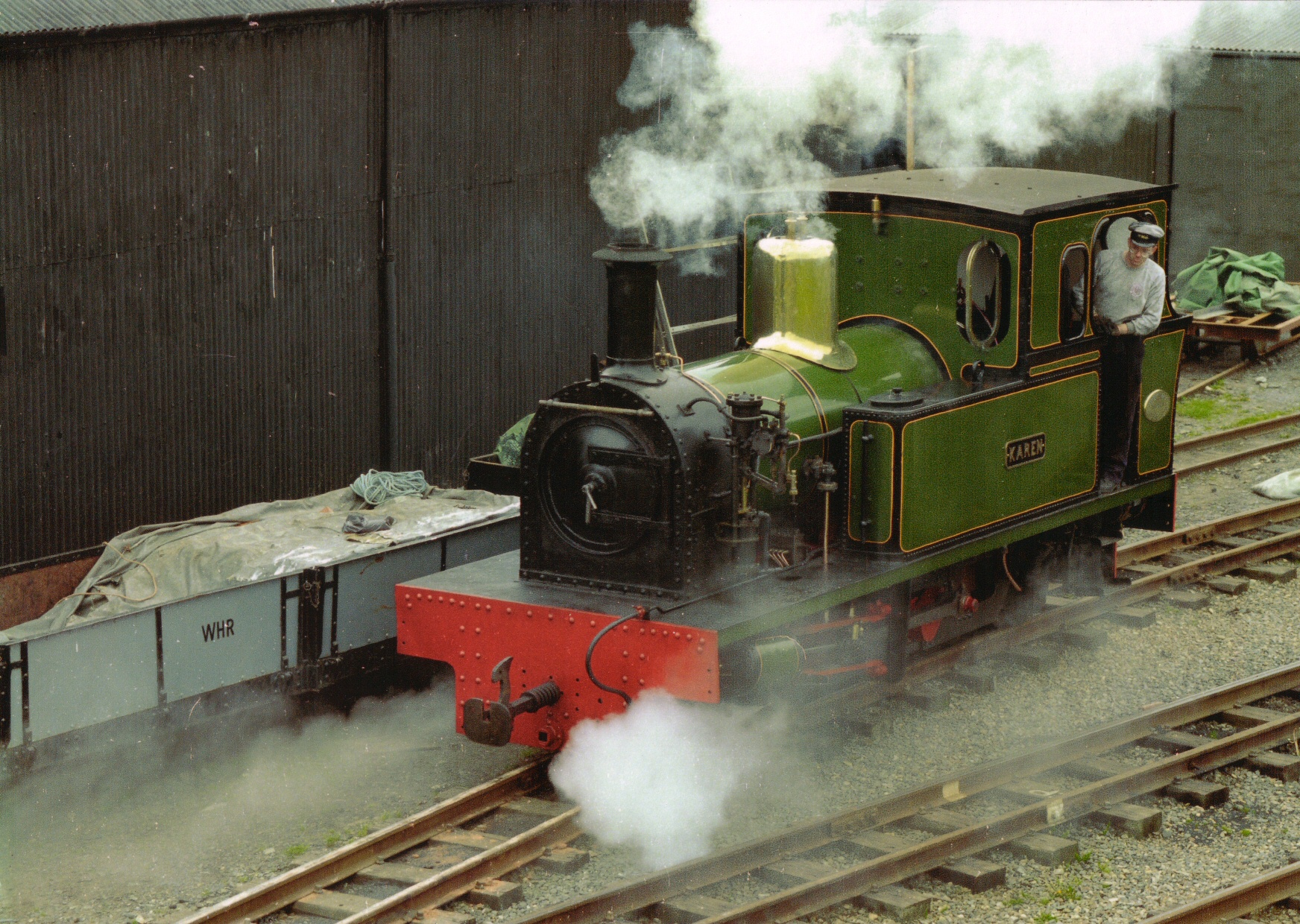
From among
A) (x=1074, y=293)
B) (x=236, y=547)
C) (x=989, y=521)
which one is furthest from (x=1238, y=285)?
(x=236, y=547)

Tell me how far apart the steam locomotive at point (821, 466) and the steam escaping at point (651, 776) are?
14cm

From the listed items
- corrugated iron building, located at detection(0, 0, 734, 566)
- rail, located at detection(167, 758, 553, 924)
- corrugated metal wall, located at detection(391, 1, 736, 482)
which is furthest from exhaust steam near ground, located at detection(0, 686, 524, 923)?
corrugated metal wall, located at detection(391, 1, 736, 482)

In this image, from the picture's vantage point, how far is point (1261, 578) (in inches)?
400

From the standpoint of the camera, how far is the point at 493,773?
24.4 ft

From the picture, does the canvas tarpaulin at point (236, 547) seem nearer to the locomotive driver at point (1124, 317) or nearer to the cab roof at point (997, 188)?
the cab roof at point (997, 188)

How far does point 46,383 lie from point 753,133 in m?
5.10

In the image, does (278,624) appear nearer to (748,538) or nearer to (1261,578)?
(748,538)

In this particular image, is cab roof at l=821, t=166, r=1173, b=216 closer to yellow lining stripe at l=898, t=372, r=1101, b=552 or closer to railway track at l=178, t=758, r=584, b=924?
yellow lining stripe at l=898, t=372, r=1101, b=552

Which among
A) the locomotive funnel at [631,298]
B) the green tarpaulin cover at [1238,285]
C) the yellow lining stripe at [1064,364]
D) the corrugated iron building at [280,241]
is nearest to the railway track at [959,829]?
the yellow lining stripe at [1064,364]

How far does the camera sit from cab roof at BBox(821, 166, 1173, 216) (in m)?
7.91

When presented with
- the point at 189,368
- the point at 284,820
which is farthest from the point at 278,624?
the point at 189,368

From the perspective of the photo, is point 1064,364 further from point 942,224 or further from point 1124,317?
point 942,224

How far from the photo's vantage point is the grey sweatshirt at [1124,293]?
8477mm

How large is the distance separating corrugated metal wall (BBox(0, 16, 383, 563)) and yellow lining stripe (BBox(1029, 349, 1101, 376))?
4.44 m
